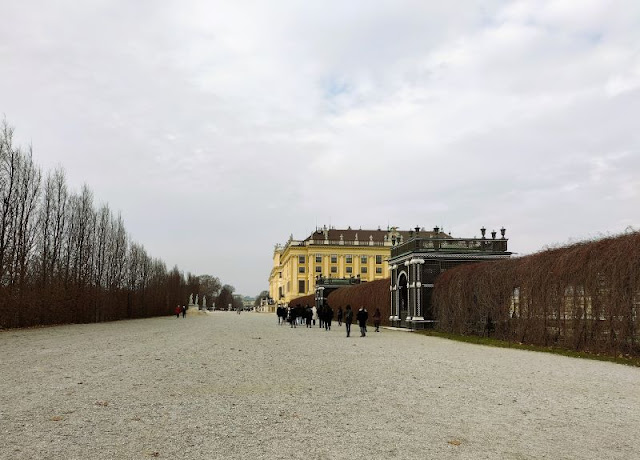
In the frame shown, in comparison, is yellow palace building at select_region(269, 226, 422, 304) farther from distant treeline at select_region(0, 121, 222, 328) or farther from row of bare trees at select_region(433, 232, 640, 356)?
row of bare trees at select_region(433, 232, 640, 356)

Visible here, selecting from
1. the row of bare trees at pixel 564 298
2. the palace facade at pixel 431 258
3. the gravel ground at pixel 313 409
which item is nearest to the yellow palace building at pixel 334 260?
the palace facade at pixel 431 258

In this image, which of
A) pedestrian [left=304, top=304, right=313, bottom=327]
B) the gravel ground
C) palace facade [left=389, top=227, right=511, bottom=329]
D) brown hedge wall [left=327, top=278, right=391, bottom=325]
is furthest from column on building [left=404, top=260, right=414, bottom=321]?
the gravel ground

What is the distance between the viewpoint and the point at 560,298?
65.5 ft

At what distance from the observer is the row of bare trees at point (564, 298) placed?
16.8m

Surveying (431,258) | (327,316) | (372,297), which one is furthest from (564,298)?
(372,297)

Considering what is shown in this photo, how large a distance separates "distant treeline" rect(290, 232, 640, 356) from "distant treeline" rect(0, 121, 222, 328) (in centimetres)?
2372

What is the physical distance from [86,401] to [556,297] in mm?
16601

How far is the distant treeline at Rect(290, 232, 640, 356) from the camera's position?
1684 centimetres

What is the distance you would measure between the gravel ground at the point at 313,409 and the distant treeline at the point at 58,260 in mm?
19387

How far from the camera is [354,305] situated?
172 ft

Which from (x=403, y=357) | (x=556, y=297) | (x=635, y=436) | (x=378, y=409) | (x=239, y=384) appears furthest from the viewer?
(x=556, y=297)

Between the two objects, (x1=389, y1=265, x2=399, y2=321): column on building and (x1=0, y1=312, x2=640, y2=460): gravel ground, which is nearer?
(x1=0, y1=312, x2=640, y2=460): gravel ground

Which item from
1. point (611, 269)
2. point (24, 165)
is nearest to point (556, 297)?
point (611, 269)

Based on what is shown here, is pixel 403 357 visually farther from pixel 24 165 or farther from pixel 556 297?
pixel 24 165
